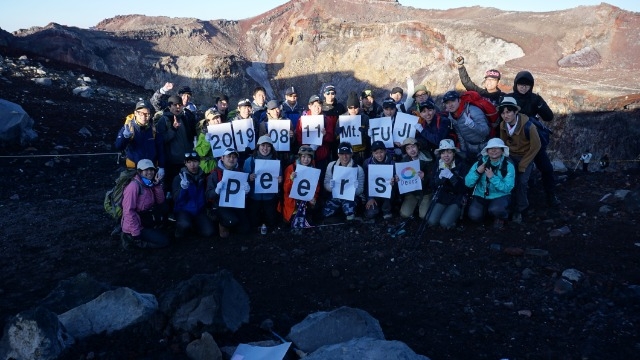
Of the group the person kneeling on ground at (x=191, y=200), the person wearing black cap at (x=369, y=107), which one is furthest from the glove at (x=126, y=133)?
the person wearing black cap at (x=369, y=107)

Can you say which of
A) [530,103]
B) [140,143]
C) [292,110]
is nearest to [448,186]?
[530,103]

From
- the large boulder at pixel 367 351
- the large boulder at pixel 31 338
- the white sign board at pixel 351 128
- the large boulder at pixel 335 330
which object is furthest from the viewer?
the white sign board at pixel 351 128

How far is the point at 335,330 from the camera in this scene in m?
4.66

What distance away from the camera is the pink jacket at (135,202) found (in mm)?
7430

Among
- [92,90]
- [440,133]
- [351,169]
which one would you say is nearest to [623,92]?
[440,133]

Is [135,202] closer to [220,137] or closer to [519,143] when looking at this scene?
[220,137]

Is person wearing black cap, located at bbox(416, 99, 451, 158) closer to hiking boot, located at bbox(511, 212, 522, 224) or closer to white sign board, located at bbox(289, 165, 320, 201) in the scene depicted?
hiking boot, located at bbox(511, 212, 522, 224)

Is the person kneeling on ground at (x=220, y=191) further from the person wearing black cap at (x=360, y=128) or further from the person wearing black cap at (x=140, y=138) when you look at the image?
the person wearing black cap at (x=360, y=128)

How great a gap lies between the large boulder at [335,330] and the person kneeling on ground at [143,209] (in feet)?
12.6

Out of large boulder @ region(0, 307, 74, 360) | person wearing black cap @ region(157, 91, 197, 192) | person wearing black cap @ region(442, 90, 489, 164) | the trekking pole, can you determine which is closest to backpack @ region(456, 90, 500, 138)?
person wearing black cap @ region(442, 90, 489, 164)

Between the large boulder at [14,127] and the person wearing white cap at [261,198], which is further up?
the large boulder at [14,127]

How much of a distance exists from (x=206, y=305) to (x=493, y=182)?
4.83 metres

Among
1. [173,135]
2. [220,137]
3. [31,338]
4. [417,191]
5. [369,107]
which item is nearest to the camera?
[31,338]

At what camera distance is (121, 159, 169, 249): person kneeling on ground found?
7.47m
